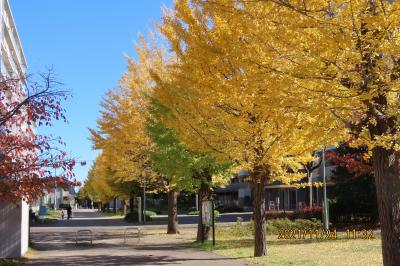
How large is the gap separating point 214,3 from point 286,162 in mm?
7227

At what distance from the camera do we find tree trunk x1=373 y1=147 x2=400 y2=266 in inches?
318

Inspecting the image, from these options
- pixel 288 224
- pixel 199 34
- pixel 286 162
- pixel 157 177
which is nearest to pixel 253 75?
pixel 199 34

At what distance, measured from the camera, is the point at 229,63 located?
10.5 m

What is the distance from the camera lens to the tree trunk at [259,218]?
14773 mm

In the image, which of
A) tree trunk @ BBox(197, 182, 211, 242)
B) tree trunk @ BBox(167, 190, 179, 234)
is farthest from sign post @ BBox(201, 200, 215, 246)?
tree trunk @ BBox(167, 190, 179, 234)

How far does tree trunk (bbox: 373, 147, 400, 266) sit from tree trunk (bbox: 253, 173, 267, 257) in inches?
268

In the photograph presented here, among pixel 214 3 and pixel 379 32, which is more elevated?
pixel 214 3

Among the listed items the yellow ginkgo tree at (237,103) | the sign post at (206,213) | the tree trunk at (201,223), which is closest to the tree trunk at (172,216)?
the tree trunk at (201,223)

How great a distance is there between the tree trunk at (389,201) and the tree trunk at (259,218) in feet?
22.3

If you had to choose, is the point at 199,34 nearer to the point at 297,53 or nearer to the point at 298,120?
the point at 298,120
